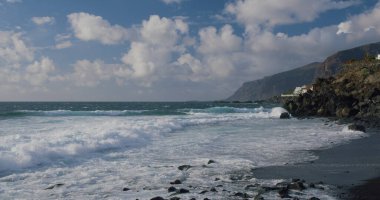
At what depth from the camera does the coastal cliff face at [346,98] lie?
4447 centimetres

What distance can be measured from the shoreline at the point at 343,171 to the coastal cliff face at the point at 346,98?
25.0m

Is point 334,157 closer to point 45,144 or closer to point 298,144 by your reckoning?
point 298,144

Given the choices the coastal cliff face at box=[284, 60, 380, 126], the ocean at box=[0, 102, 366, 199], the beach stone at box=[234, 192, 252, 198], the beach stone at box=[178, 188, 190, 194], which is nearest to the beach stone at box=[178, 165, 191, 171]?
the ocean at box=[0, 102, 366, 199]

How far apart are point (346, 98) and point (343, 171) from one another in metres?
38.2

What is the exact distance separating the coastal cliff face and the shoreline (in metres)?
25.0

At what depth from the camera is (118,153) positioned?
18969mm

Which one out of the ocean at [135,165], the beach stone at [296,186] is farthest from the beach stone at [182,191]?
the beach stone at [296,186]

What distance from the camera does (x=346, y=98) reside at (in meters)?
48.9

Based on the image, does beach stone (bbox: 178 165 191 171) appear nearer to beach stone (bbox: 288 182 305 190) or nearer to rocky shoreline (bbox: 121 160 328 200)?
rocky shoreline (bbox: 121 160 328 200)

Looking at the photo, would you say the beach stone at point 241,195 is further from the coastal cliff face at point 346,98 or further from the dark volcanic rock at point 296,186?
the coastal cliff face at point 346,98

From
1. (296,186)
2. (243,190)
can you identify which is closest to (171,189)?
(243,190)

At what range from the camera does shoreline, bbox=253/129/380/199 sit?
10594 mm

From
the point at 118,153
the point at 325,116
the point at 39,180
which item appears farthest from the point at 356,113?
the point at 39,180

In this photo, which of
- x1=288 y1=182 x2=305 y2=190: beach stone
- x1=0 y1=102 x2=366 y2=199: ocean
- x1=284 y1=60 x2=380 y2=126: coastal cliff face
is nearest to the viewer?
x1=288 y1=182 x2=305 y2=190: beach stone
